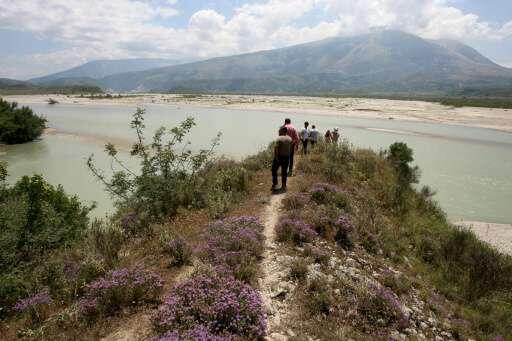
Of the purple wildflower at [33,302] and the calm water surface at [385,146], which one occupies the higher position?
the purple wildflower at [33,302]

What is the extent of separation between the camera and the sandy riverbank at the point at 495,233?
16419 mm

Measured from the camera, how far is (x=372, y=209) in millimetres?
13641

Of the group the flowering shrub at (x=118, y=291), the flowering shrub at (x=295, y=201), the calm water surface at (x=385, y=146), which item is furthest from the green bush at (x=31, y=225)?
the calm water surface at (x=385, y=146)

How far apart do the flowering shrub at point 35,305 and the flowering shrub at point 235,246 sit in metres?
3.13

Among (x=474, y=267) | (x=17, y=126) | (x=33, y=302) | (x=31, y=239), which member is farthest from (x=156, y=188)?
(x=17, y=126)

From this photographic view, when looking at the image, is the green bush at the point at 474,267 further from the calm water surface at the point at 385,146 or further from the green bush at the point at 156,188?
the calm water surface at the point at 385,146

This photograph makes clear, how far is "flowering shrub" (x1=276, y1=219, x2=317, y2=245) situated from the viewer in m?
9.70

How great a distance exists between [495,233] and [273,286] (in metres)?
15.7

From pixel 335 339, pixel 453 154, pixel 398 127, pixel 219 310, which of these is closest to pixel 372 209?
pixel 335 339

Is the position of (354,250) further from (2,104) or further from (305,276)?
(2,104)

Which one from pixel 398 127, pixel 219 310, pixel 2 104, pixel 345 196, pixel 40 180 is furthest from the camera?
pixel 398 127

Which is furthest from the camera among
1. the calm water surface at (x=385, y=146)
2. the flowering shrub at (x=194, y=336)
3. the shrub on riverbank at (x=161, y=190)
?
the calm water surface at (x=385, y=146)

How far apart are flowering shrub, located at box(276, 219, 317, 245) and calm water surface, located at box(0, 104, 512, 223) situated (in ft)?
49.2

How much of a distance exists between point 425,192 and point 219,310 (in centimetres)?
1847
